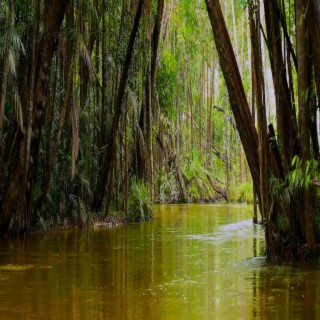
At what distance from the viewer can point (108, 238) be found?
438 inches

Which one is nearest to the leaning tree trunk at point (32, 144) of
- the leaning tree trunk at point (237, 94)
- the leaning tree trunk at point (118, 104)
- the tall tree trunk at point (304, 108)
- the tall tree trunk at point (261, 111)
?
the leaning tree trunk at point (118, 104)

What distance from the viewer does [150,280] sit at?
6559 mm

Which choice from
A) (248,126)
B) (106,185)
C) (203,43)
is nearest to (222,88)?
(203,43)

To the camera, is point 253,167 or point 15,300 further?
point 253,167

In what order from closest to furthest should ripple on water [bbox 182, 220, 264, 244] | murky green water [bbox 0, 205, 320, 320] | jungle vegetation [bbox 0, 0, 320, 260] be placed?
murky green water [bbox 0, 205, 320, 320]
jungle vegetation [bbox 0, 0, 320, 260]
ripple on water [bbox 182, 220, 264, 244]

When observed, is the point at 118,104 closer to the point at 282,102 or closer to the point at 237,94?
the point at 237,94

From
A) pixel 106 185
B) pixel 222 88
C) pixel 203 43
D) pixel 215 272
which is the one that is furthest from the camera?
pixel 222 88

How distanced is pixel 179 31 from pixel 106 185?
11929mm

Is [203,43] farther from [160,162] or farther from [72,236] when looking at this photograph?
[72,236]

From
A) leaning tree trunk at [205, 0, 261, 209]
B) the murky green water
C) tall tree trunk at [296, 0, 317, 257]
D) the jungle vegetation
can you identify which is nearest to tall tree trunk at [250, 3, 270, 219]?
the jungle vegetation

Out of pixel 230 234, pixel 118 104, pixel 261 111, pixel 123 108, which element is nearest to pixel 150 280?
pixel 261 111

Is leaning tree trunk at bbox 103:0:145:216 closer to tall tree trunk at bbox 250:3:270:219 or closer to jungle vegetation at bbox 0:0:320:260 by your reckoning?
jungle vegetation at bbox 0:0:320:260

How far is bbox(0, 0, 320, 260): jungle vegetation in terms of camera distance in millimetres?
7551

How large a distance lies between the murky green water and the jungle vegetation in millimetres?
1018
